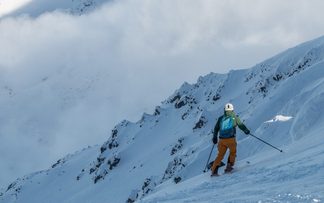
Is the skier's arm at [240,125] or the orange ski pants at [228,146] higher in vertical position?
the skier's arm at [240,125]

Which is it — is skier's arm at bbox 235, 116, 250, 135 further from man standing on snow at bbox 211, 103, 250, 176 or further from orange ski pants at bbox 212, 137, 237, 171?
orange ski pants at bbox 212, 137, 237, 171

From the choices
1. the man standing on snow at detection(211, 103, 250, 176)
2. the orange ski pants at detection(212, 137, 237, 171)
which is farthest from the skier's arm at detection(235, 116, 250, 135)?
the orange ski pants at detection(212, 137, 237, 171)

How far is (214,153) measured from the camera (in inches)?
1384

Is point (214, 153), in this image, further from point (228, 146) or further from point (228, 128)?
point (228, 128)

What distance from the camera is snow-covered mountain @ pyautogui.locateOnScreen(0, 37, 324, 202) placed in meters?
15.2

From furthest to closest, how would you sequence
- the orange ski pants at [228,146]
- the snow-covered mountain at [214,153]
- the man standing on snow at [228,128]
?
the orange ski pants at [228,146] → the man standing on snow at [228,128] → the snow-covered mountain at [214,153]

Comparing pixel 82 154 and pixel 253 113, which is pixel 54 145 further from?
pixel 253 113

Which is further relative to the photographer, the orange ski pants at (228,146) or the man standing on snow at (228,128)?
the orange ski pants at (228,146)

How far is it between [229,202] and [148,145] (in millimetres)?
42951

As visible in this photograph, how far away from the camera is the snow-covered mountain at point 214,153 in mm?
15156

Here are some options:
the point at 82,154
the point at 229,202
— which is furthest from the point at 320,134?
the point at 82,154

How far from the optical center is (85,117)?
19100cm

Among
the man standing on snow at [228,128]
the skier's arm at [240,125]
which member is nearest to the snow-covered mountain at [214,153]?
Answer: the man standing on snow at [228,128]

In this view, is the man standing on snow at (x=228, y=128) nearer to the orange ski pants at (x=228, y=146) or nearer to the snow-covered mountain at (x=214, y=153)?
the orange ski pants at (x=228, y=146)
